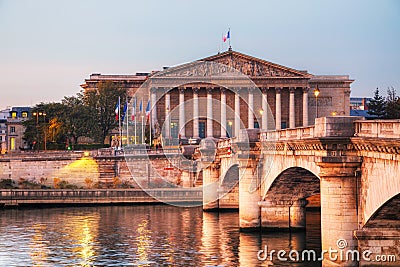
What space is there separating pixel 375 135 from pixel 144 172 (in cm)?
8097

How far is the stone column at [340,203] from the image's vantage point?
3838 cm

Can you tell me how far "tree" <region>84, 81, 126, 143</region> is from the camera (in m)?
143

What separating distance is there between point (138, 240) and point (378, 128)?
2940cm

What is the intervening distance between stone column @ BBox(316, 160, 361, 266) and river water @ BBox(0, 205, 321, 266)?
28.1ft

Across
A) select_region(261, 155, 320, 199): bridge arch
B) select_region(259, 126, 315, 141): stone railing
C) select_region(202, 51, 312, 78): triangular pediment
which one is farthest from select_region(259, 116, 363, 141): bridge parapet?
select_region(202, 51, 312, 78): triangular pediment

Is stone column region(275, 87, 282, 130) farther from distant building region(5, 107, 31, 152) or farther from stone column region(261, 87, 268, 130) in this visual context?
distant building region(5, 107, 31, 152)

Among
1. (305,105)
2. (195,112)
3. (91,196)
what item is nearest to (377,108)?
(305,105)

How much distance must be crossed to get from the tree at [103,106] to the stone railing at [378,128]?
107079 mm

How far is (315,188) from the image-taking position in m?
57.7

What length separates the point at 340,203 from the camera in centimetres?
3891

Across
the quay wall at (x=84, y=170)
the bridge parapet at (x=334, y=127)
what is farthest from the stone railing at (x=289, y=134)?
the quay wall at (x=84, y=170)

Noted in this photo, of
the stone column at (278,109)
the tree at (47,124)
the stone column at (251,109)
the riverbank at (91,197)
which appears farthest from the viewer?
the stone column at (251,109)

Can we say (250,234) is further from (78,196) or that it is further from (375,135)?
(78,196)

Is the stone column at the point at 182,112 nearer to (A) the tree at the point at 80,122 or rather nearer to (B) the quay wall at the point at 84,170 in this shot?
(A) the tree at the point at 80,122
